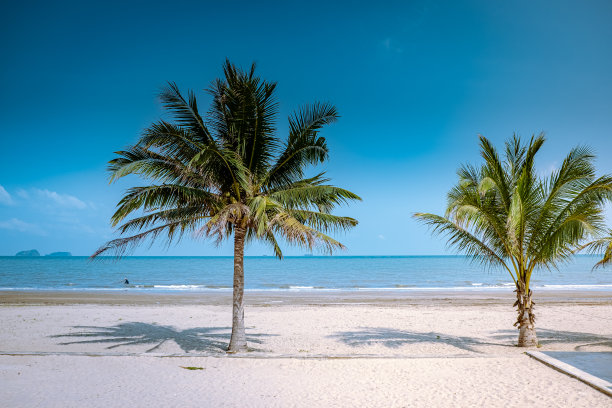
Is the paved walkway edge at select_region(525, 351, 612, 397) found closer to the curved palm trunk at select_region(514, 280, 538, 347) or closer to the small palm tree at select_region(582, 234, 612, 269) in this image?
the curved palm trunk at select_region(514, 280, 538, 347)

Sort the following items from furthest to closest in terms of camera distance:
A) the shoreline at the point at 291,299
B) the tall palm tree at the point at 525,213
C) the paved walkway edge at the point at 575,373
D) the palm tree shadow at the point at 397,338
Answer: the shoreline at the point at 291,299 < the palm tree shadow at the point at 397,338 < the tall palm tree at the point at 525,213 < the paved walkway edge at the point at 575,373

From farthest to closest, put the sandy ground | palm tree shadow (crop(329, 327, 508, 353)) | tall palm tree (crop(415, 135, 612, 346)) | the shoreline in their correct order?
the shoreline
palm tree shadow (crop(329, 327, 508, 353))
tall palm tree (crop(415, 135, 612, 346))
the sandy ground

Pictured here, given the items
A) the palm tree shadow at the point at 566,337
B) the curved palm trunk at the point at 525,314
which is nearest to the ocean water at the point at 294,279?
the curved palm trunk at the point at 525,314

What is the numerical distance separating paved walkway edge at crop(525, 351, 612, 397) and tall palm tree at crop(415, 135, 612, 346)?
164cm

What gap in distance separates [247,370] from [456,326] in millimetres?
8818

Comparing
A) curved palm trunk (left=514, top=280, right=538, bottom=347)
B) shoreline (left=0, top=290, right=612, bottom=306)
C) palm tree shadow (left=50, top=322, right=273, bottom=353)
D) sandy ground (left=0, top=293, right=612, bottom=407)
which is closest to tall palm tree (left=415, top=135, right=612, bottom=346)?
curved palm trunk (left=514, top=280, right=538, bottom=347)

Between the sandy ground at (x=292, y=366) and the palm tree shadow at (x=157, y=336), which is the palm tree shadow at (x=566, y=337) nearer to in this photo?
the sandy ground at (x=292, y=366)

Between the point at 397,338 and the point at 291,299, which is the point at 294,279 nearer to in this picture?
the point at 291,299

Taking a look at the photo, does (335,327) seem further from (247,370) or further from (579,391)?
(579,391)

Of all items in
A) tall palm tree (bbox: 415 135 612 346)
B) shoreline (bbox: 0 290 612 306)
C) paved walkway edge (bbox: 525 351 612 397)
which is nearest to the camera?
paved walkway edge (bbox: 525 351 612 397)

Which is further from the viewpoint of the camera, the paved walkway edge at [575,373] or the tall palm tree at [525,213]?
the tall palm tree at [525,213]

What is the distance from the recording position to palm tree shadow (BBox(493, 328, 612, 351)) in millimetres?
9945

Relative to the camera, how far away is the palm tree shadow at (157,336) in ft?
32.6

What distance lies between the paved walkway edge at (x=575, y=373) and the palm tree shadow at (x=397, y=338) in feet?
7.26
